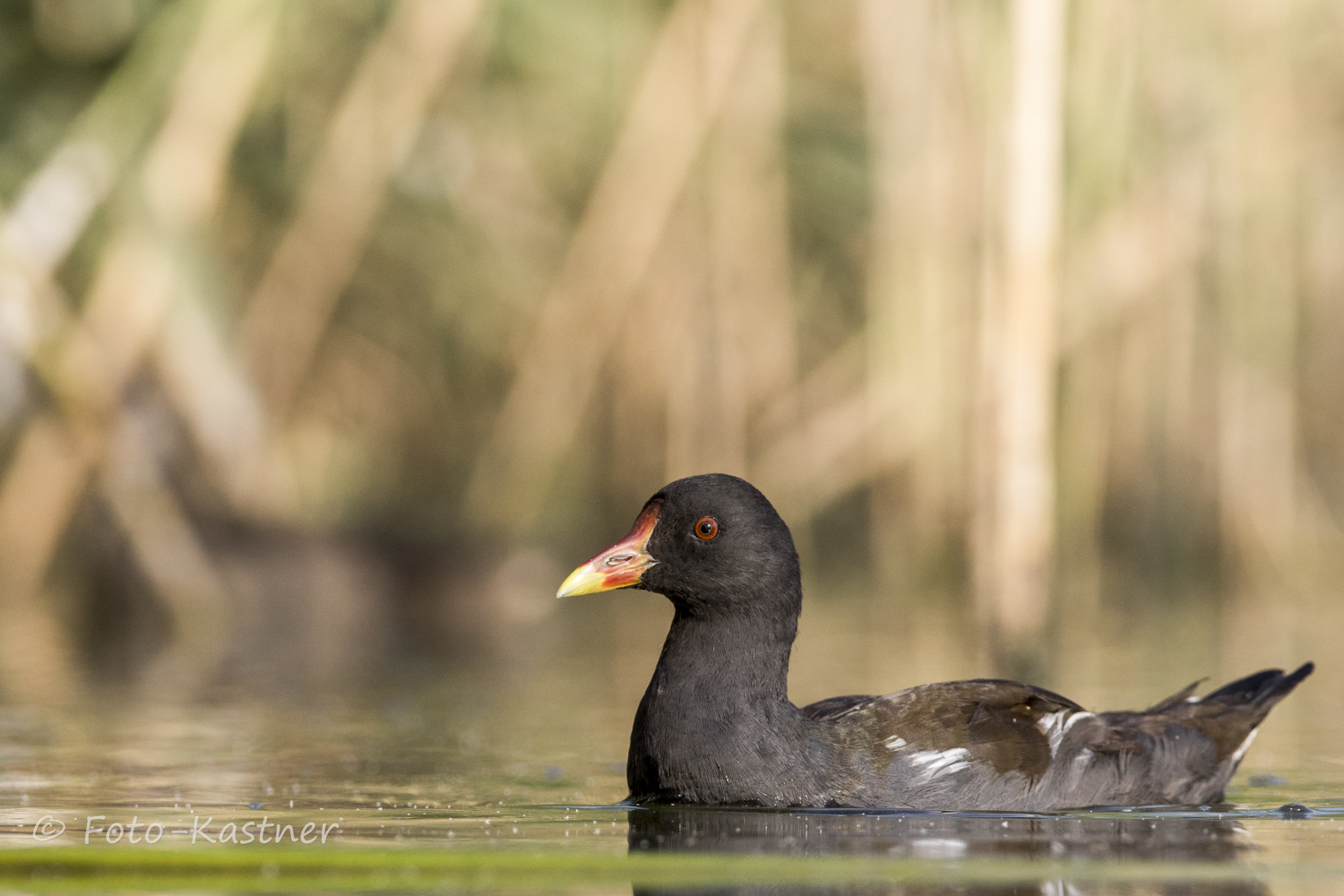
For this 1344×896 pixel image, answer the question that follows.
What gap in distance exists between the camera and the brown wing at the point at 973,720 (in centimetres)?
532

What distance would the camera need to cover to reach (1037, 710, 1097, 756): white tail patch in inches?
216

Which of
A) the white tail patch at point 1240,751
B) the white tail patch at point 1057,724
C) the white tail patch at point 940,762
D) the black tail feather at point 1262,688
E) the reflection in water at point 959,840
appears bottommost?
the reflection in water at point 959,840

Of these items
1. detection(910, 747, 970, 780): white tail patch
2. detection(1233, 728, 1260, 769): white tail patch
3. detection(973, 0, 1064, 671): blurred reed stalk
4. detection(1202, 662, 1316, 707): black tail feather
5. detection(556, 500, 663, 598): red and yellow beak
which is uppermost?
detection(973, 0, 1064, 671): blurred reed stalk

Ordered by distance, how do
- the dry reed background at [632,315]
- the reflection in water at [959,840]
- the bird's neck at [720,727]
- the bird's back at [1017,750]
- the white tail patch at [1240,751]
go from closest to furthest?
the reflection in water at [959,840], the bird's neck at [720,727], the bird's back at [1017,750], the white tail patch at [1240,751], the dry reed background at [632,315]

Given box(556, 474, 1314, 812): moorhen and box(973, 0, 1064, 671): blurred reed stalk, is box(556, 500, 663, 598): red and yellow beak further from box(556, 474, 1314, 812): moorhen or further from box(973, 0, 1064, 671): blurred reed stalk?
box(973, 0, 1064, 671): blurred reed stalk

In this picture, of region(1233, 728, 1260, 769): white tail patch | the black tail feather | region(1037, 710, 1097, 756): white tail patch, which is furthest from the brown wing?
the black tail feather

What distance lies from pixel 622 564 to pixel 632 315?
1098 cm

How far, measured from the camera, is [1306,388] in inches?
833

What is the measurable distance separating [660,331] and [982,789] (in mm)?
11493

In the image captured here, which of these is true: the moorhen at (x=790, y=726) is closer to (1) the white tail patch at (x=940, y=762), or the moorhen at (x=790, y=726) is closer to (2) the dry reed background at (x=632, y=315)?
(1) the white tail patch at (x=940, y=762)

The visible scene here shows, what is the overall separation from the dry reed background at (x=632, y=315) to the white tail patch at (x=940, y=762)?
11.0 ft

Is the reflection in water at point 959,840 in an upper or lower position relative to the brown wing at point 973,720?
lower

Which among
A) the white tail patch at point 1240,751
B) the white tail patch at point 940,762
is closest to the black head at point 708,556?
the white tail patch at point 940,762

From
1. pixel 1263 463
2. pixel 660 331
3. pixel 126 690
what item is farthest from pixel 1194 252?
pixel 126 690
